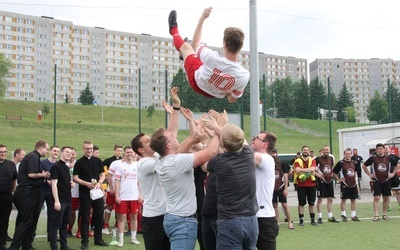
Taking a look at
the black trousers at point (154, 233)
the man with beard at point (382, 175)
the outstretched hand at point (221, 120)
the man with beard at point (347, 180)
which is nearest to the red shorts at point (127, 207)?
the black trousers at point (154, 233)

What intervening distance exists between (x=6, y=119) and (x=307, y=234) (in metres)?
39.5

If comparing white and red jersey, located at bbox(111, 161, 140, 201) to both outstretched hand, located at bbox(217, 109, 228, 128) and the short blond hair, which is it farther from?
the short blond hair

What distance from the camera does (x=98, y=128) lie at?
43.8 meters

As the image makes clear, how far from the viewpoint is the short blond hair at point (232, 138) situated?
13.4 feet

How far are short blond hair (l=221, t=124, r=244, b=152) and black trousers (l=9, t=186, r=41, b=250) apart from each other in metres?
4.94

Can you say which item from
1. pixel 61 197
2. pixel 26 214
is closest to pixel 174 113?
pixel 61 197

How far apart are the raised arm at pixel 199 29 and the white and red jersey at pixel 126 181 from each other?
187 inches

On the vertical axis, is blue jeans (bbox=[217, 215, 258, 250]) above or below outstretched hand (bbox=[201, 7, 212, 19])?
below

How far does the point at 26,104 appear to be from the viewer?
51.1 m

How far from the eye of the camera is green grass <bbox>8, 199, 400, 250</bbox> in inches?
324

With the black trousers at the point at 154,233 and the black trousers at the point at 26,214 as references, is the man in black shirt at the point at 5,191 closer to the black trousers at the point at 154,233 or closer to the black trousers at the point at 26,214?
the black trousers at the point at 26,214

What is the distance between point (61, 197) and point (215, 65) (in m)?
4.95

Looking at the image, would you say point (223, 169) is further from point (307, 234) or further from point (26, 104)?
point (26, 104)

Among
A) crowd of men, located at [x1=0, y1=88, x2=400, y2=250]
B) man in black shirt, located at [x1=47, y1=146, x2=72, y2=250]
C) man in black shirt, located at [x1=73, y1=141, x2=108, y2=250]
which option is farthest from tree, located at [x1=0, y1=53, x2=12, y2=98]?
man in black shirt, located at [x1=47, y1=146, x2=72, y2=250]
